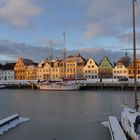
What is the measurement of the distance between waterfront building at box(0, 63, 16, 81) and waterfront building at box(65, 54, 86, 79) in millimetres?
25845

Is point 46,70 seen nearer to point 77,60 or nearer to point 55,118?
point 77,60

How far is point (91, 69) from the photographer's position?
110125mm

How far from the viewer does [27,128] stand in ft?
79.2

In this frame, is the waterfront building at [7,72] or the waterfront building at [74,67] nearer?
the waterfront building at [74,67]

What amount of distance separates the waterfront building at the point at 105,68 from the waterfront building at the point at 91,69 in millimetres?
1821

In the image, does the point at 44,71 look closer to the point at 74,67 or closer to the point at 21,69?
the point at 21,69

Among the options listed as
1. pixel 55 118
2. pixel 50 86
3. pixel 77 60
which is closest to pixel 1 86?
pixel 50 86

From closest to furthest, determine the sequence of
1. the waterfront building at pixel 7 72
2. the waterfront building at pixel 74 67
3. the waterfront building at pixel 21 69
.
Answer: the waterfront building at pixel 74 67 → the waterfront building at pixel 21 69 → the waterfront building at pixel 7 72

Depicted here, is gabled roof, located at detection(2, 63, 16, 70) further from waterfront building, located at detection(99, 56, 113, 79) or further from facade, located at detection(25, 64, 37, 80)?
waterfront building, located at detection(99, 56, 113, 79)

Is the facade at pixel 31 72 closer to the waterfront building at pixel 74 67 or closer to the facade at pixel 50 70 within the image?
the facade at pixel 50 70

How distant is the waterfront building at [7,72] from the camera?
128825mm

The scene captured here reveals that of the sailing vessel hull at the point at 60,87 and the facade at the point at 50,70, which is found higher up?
the facade at the point at 50,70

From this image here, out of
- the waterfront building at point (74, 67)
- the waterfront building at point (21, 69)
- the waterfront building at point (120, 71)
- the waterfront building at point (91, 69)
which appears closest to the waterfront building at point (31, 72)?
the waterfront building at point (21, 69)

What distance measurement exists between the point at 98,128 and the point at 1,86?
75.5 meters
